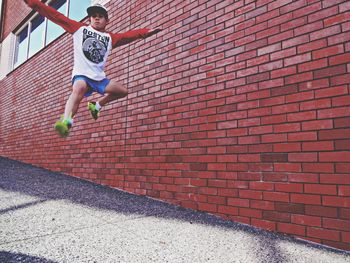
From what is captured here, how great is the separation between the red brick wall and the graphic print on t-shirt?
3.01ft

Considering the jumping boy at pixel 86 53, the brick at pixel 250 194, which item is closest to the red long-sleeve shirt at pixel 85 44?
the jumping boy at pixel 86 53

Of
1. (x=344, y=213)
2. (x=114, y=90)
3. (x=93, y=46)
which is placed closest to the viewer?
(x=344, y=213)

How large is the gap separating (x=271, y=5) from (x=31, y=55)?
23.0ft

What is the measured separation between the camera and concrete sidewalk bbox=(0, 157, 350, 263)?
1.88m

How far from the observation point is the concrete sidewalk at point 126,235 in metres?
1.88

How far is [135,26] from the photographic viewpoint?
4.19 metres

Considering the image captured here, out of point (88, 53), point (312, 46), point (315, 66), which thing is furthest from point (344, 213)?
point (88, 53)

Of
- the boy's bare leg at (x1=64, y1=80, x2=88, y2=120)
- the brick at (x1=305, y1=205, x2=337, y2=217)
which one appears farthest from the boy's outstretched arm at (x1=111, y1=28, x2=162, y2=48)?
the brick at (x1=305, y1=205, x2=337, y2=217)

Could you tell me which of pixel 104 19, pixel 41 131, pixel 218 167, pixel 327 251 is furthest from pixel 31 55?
pixel 327 251

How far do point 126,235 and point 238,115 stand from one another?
148 cm

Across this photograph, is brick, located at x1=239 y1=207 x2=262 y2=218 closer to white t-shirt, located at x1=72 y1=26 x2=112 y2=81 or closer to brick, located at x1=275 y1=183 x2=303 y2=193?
brick, located at x1=275 y1=183 x2=303 y2=193

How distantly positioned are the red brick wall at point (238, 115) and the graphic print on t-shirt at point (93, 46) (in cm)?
92

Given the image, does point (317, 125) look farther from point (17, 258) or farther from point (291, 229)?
point (17, 258)

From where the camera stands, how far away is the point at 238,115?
2783 mm
